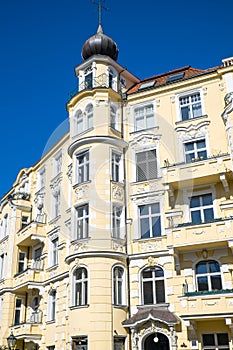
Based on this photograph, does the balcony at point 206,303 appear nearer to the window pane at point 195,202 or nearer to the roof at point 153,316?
the roof at point 153,316

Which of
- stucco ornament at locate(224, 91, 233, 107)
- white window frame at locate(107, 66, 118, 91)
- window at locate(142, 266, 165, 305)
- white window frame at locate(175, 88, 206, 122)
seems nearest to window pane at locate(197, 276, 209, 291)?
window at locate(142, 266, 165, 305)

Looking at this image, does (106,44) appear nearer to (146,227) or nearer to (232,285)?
(146,227)

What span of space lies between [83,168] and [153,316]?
9.01 meters

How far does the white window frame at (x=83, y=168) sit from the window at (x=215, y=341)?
1006 centimetres

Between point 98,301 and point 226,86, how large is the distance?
42.4 feet

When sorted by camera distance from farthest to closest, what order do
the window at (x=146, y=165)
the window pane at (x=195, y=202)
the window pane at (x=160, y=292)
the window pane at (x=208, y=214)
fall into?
1. the window at (x=146, y=165)
2. the window pane at (x=195, y=202)
3. the window pane at (x=208, y=214)
4. the window pane at (x=160, y=292)

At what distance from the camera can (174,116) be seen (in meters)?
23.9

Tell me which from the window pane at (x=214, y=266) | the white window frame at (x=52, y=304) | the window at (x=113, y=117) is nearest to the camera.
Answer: the window pane at (x=214, y=266)

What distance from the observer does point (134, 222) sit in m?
22.6

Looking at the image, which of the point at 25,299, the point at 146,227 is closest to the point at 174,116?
the point at 146,227

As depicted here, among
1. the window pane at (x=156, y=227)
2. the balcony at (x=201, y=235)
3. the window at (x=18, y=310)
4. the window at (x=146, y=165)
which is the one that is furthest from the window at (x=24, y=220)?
the balcony at (x=201, y=235)

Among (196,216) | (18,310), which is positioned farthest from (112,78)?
(18,310)

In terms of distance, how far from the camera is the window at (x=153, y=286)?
68.1ft

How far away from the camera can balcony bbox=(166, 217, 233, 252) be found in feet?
62.2
